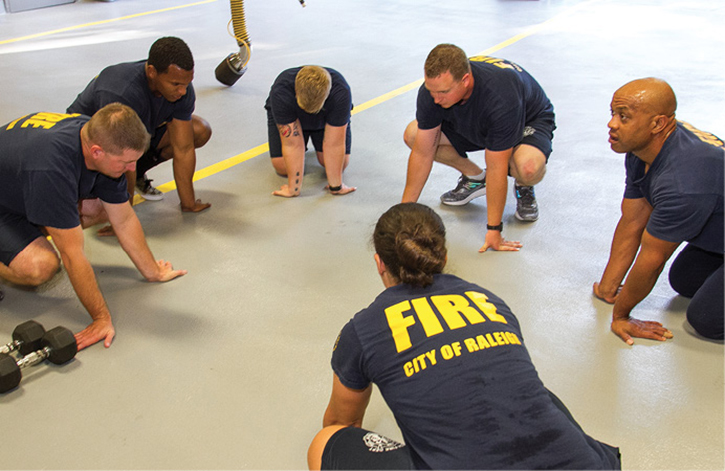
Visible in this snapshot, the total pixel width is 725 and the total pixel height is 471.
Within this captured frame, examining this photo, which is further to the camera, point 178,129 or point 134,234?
point 178,129

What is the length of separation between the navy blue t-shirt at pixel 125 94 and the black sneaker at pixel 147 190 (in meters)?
0.55

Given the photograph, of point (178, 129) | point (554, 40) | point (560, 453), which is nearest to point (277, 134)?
point (178, 129)

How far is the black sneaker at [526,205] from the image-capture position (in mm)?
3752

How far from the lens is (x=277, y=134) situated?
4.30 meters

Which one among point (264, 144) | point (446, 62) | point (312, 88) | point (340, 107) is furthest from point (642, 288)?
point (264, 144)

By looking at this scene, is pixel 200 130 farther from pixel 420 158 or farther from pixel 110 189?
pixel 420 158

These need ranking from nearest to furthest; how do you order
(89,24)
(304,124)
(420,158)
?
(420,158) < (304,124) < (89,24)

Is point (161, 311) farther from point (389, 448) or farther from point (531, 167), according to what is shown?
point (531, 167)

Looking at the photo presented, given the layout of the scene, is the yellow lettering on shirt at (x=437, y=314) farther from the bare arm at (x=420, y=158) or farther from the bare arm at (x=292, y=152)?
the bare arm at (x=292, y=152)

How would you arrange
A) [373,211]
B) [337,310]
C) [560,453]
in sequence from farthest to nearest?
[373,211], [337,310], [560,453]

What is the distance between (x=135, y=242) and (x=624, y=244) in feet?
7.55

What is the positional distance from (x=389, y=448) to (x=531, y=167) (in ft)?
7.25

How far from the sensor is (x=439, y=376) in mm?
1563

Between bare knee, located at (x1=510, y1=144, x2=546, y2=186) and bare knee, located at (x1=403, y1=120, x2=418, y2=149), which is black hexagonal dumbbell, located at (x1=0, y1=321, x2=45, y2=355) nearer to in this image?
bare knee, located at (x1=403, y1=120, x2=418, y2=149)
